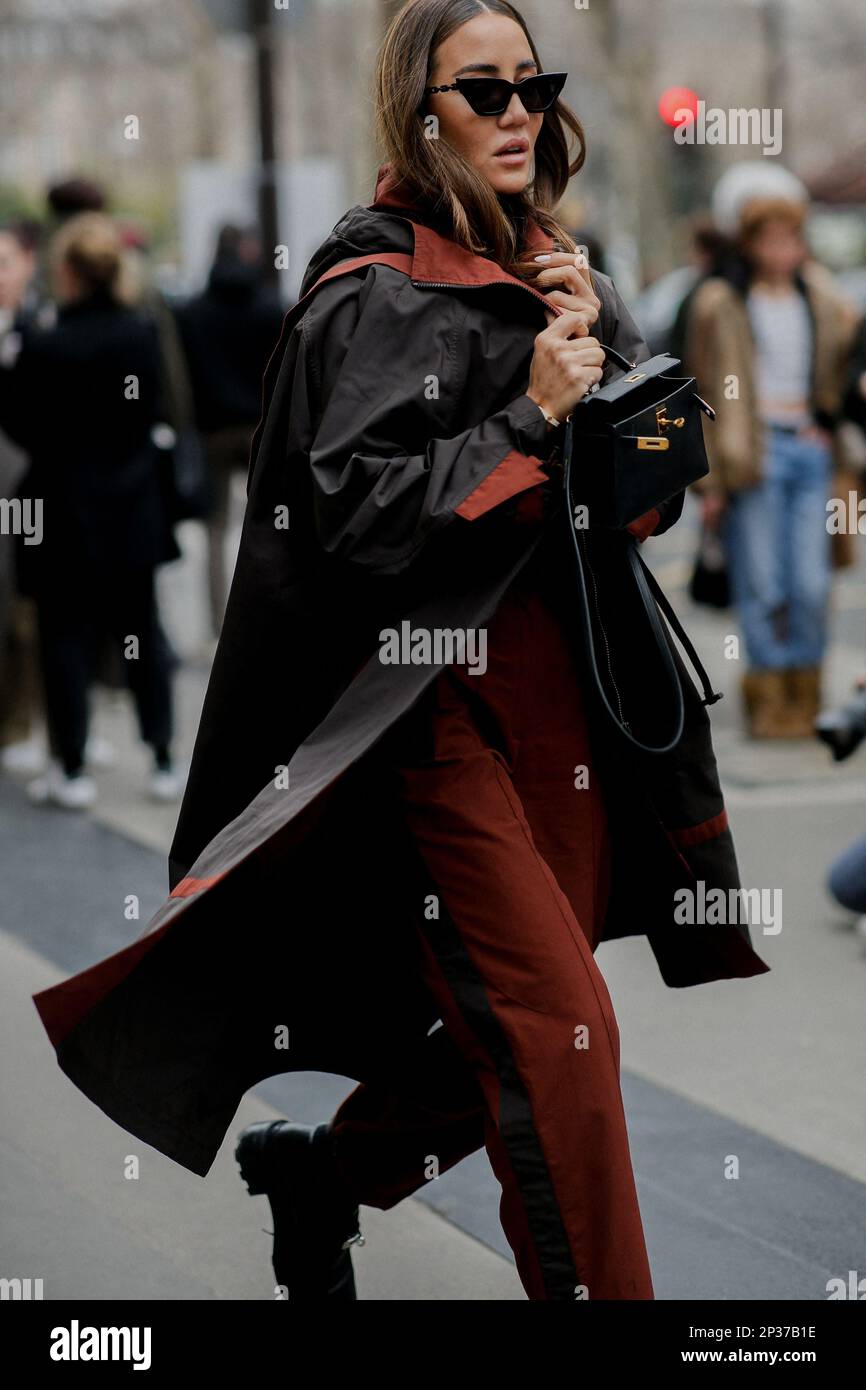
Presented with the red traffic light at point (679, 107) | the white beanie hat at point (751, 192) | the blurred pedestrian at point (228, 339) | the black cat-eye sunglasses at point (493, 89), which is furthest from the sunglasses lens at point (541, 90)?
the blurred pedestrian at point (228, 339)

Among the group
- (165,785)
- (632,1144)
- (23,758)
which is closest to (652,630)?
(632,1144)

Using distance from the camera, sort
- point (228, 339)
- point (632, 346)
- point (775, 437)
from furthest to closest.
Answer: point (228, 339)
point (775, 437)
point (632, 346)

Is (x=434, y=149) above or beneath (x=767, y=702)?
above

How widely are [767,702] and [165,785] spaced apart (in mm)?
2400

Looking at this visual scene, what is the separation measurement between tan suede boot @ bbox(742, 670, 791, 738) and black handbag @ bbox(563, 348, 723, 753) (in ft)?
16.3

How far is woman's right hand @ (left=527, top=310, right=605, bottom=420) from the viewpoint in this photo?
269 centimetres

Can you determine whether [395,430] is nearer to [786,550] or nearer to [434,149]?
[434,149]

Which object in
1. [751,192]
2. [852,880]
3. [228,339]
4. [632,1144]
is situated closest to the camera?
[632,1144]

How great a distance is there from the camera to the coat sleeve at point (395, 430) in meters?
2.65

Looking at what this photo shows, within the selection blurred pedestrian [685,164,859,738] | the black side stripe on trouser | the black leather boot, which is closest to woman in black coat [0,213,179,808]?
blurred pedestrian [685,164,859,738]

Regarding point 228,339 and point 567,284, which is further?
point 228,339

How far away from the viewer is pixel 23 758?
25.6ft
